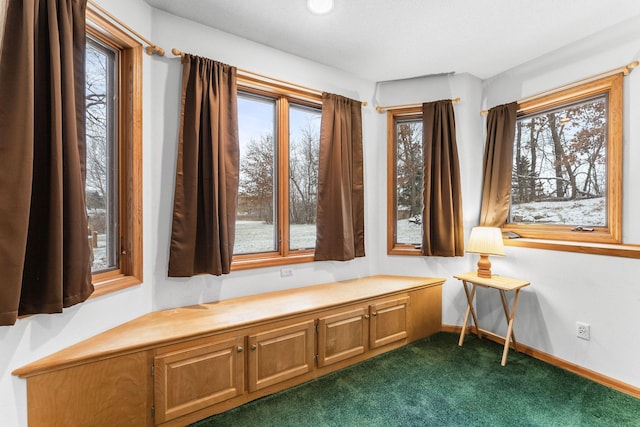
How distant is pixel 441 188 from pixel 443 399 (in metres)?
1.79

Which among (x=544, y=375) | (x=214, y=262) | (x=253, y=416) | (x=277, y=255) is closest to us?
(x=253, y=416)

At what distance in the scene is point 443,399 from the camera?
1910 millimetres

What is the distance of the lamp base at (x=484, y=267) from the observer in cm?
262

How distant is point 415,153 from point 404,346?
1935 millimetres

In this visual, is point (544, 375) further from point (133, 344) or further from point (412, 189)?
point (133, 344)

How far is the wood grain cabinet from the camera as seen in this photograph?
1394 millimetres

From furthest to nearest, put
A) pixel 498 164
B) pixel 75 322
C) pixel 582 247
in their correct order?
pixel 498 164, pixel 582 247, pixel 75 322

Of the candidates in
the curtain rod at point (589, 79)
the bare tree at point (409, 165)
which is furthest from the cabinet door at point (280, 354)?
the curtain rod at point (589, 79)

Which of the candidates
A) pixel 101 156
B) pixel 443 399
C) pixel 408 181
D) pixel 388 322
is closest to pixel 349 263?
pixel 388 322

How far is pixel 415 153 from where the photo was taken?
3.09 m

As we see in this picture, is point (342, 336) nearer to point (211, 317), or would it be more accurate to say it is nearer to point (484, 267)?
point (211, 317)

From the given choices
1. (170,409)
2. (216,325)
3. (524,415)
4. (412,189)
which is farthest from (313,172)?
(524,415)

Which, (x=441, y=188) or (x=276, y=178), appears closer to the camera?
(x=276, y=178)

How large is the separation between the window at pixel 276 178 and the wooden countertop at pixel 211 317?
34cm
